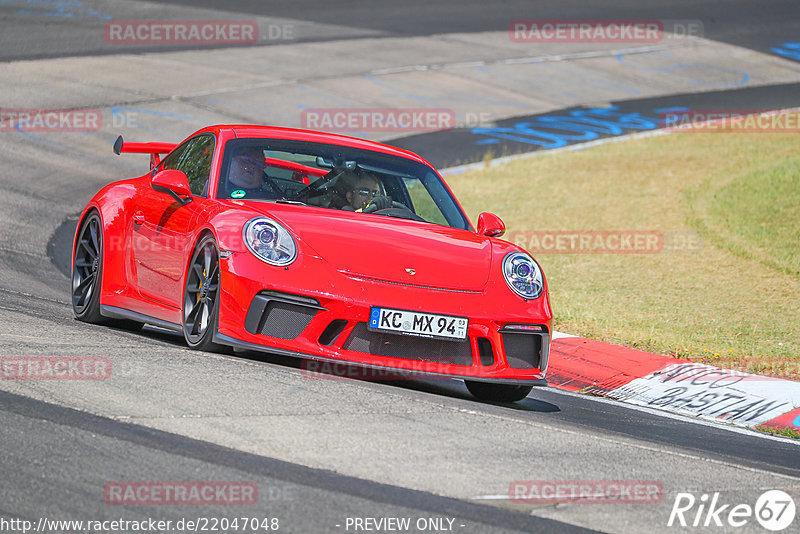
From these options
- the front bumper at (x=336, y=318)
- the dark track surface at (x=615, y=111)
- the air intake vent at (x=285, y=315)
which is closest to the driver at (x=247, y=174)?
the front bumper at (x=336, y=318)

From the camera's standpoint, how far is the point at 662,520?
451cm

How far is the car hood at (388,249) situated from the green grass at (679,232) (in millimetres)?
2960

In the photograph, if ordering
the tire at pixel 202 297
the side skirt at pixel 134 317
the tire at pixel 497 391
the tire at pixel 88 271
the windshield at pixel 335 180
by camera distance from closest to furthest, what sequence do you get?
the tire at pixel 202 297 < the tire at pixel 497 391 < the side skirt at pixel 134 317 < the windshield at pixel 335 180 < the tire at pixel 88 271

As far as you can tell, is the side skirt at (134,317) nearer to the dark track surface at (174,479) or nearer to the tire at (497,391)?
the tire at (497,391)

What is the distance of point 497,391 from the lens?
7062 mm

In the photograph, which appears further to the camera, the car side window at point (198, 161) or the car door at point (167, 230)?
the car side window at point (198, 161)

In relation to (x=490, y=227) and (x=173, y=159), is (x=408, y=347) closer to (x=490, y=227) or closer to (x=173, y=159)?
(x=490, y=227)

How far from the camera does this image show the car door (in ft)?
23.0

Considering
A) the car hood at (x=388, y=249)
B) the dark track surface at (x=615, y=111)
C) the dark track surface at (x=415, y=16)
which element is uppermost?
the dark track surface at (x=415, y=16)

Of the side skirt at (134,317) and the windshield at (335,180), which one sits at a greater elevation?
the windshield at (335,180)

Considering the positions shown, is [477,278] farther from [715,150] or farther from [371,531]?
[715,150]

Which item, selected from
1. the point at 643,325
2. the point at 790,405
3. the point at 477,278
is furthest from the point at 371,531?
the point at 643,325

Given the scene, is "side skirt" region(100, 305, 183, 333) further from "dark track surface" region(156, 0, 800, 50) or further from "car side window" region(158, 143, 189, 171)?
"dark track surface" region(156, 0, 800, 50)

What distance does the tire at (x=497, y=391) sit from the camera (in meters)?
6.97
